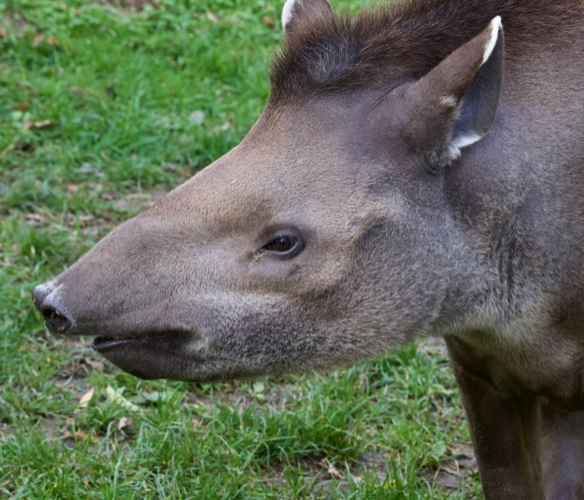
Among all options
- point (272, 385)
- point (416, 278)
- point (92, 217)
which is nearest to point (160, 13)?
point (92, 217)

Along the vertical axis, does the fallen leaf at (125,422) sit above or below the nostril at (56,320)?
below

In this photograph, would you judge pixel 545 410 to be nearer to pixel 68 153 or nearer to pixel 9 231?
pixel 9 231

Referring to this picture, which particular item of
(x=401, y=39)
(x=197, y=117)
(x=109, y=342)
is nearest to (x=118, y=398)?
(x=109, y=342)

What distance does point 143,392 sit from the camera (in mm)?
5500

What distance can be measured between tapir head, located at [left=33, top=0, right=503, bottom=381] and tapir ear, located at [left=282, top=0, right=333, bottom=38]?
0.82 feet

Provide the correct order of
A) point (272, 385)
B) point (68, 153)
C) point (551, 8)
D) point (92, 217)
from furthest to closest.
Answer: point (68, 153), point (92, 217), point (272, 385), point (551, 8)

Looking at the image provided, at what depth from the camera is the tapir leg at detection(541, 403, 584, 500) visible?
16.3 ft

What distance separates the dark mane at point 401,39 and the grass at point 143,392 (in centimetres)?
160

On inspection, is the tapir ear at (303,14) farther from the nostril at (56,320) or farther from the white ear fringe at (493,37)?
the nostril at (56,320)

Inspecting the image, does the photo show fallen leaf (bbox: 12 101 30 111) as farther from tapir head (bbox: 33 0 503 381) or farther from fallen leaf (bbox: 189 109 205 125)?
tapir head (bbox: 33 0 503 381)

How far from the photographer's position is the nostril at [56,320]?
3.36 meters

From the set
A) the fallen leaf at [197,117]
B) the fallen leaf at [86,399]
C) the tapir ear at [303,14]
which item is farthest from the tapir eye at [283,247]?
the fallen leaf at [197,117]

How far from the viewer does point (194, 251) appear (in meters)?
3.52

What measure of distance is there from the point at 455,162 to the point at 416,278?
47 centimetres
